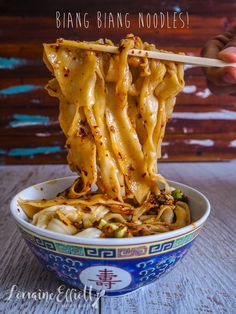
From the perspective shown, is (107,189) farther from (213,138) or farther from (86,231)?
(213,138)

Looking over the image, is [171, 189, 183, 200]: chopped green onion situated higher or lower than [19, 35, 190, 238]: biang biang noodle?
lower

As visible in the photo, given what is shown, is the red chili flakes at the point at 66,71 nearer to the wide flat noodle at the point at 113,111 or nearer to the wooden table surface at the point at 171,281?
the wide flat noodle at the point at 113,111

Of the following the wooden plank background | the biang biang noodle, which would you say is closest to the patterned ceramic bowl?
the biang biang noodle

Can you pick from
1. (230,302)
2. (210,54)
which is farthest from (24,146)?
(230,302)

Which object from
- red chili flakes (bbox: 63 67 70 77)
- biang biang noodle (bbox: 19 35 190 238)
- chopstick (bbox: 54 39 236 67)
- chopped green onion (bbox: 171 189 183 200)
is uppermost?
chopstick (bbox: 54 39 236 67)

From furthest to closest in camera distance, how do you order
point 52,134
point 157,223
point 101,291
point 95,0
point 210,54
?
point 52,134
point 95,0
point 210,54
point 157,223
point 101,291

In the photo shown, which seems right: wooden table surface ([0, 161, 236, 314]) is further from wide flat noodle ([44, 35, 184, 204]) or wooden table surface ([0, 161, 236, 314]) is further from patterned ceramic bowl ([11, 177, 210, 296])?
wide flat noodle ([44, 35, 184, 204])
